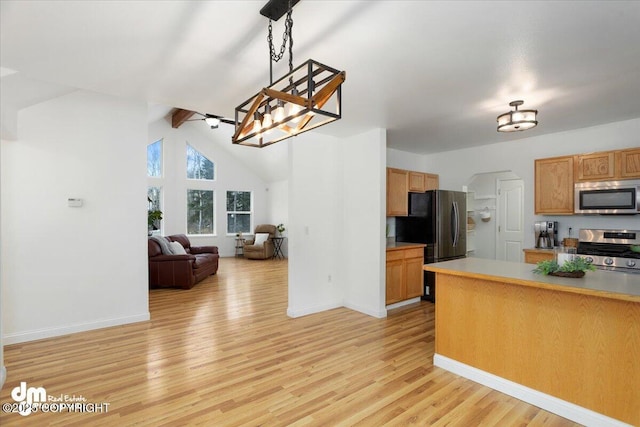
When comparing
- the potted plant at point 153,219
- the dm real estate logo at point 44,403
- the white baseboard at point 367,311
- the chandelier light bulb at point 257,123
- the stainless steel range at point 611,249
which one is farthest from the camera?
the potted plant at point 153,219

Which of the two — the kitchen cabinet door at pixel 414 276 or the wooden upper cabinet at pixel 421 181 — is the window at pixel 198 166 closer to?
the wooden upper cabinet at pixel 421 181

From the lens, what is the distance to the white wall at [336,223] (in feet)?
14.1

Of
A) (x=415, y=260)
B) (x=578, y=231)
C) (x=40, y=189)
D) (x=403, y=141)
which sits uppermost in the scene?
(x=403, y=141)

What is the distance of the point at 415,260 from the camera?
16.3 ft

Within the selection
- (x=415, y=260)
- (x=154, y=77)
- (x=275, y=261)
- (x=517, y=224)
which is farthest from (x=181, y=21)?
(x=275, y=261)

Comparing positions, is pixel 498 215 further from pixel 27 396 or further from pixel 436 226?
pixel 27 396

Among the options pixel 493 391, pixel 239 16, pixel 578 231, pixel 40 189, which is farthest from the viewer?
pixel 578 231

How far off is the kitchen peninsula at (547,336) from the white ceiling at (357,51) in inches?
65.4

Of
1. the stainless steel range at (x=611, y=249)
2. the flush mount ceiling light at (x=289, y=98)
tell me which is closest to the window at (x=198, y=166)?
the flush mount ceiling light at (x=289, y=98)

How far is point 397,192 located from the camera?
494 centimetres

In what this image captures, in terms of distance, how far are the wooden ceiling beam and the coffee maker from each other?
25.6 feet

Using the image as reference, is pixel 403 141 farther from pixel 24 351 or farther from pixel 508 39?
pixel 24 351

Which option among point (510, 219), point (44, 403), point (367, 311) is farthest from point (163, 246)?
point (510, 219)

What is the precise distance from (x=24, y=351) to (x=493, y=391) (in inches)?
172
